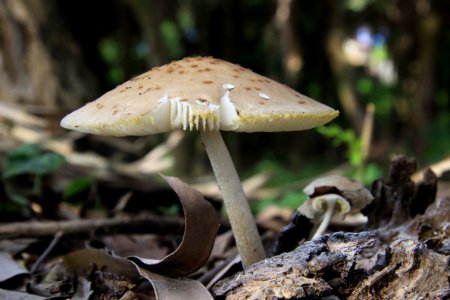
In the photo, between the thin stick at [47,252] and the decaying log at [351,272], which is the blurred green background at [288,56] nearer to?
the thin stick at [47,252]

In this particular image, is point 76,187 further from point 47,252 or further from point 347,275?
point 347,275

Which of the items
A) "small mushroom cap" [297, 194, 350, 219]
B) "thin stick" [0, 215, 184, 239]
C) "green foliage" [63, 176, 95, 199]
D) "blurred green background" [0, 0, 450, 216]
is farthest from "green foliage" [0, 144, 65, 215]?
"blurred green background" [0, 0, 450, 216]

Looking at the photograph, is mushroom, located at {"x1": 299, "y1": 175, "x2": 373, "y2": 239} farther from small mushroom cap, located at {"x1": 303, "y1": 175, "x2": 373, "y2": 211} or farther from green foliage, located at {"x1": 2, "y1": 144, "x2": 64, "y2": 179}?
green foliage, located at {"x1": 2, "y1": 144, "x2": 64, "y2": 179}

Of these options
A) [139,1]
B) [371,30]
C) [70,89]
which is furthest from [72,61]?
[371,30]

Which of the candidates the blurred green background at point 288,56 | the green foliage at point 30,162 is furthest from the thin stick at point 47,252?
the blurred green background at point 288,56

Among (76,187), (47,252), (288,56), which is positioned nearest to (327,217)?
(47,252)
